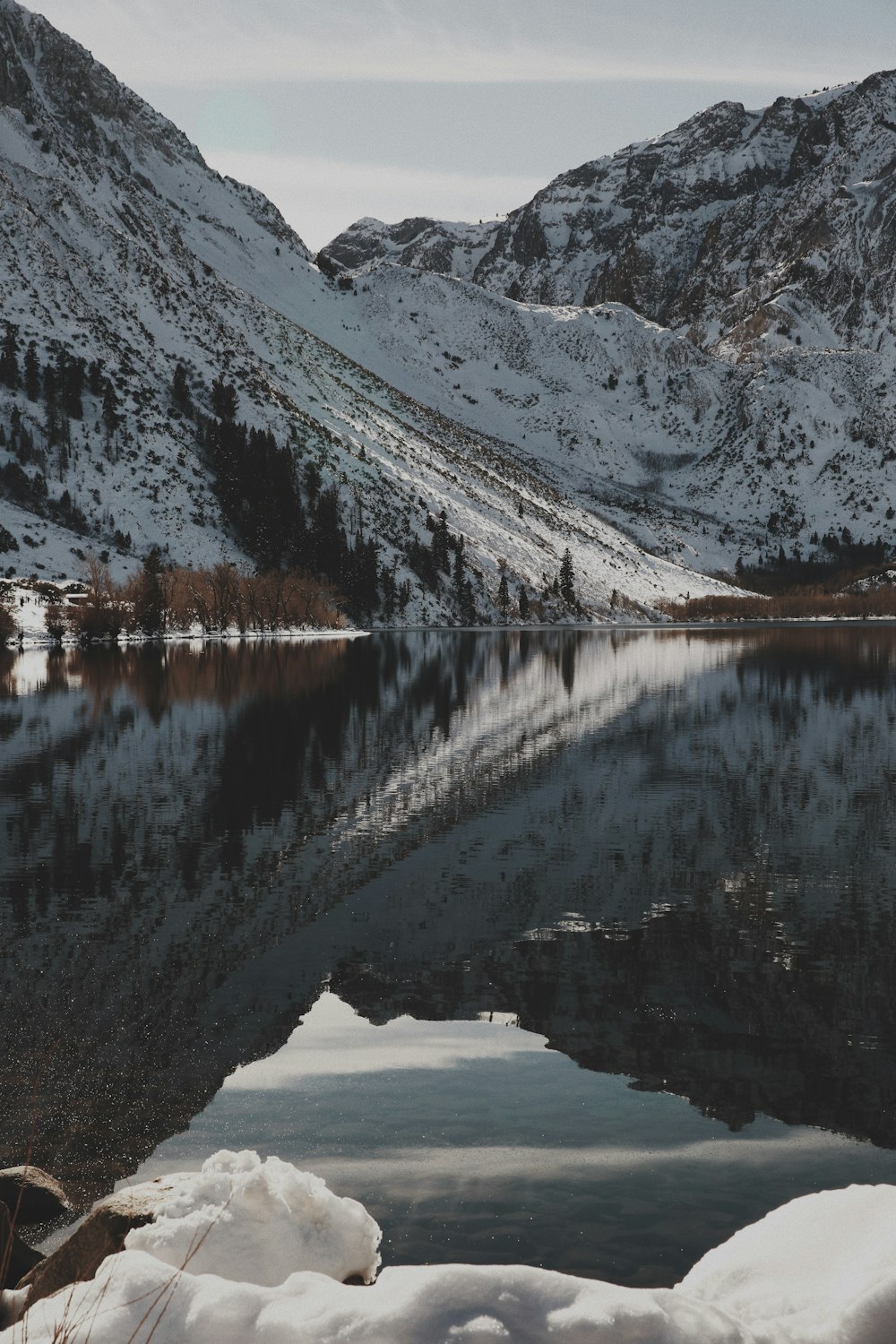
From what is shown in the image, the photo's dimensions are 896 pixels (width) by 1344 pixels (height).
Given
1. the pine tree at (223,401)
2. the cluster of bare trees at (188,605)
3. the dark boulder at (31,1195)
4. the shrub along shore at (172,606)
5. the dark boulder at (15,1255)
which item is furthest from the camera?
the pine tree at (223,401)

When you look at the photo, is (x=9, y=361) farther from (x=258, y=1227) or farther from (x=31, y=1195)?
(x=258, y=1227)

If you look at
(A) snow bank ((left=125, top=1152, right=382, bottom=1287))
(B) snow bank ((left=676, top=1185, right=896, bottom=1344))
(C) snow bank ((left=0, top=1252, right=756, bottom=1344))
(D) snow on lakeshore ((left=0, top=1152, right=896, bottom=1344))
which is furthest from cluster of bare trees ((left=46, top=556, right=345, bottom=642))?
(C) snow bank ((left=0, top=1252, right=756, bottom=1344))

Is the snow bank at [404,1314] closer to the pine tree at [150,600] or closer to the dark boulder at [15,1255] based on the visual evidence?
the dark boulder at [15,1255]

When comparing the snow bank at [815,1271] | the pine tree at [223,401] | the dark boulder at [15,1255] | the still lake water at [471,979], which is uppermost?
the pine tree at [223,401]

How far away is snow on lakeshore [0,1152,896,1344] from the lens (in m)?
5.68

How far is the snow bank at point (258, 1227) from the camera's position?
7.38m

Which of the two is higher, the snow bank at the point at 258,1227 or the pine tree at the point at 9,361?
the pine tree at the point at 9,361

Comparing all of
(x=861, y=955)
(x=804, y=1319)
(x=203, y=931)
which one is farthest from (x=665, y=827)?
(x=804, y=1319)

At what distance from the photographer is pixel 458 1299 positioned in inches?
230

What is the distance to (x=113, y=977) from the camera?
47.6ft

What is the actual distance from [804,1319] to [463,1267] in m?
2.03

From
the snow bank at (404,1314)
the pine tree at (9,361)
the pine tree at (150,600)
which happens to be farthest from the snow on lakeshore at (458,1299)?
the pine tree at (9,361)

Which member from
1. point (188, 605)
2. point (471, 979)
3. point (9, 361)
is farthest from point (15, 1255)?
point (9, 361)

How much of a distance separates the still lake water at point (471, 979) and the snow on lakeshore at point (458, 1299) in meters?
1.11
